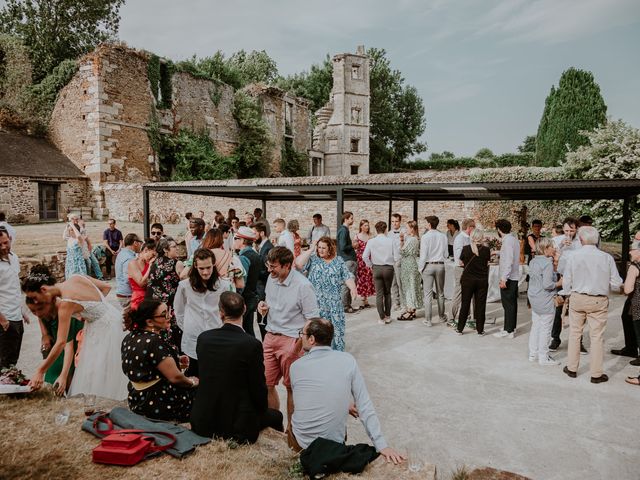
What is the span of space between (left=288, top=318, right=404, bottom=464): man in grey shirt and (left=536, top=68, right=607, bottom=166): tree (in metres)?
25.5

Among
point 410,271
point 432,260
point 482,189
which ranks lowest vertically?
point 410,271

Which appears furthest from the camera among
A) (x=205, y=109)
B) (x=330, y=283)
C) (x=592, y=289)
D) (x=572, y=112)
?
(x=205, y=109)

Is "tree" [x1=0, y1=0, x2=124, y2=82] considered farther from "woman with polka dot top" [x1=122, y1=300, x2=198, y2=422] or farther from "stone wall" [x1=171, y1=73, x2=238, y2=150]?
"woman with polka dot top" [x1=122, y1=300, x2=198, y2=422]

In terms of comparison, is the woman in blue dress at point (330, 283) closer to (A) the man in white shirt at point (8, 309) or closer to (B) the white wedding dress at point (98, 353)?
(B) the white wedding dress at point (98, 353)

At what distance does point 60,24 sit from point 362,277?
3373cm

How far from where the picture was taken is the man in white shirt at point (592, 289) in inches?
204

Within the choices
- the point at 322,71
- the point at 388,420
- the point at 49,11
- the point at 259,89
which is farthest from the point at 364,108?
the point at 388,420

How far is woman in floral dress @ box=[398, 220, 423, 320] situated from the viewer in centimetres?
841

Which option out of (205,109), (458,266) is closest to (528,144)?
(205,109)

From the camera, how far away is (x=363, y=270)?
9547mm

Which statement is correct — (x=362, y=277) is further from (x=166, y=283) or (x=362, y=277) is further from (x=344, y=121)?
(x=344, y=121)

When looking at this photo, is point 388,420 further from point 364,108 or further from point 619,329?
point 364,108

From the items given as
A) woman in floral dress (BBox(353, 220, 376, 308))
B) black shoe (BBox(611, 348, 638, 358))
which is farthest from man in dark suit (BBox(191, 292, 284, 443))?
woman in floral dress (BBox(353, 220, 376, 308))

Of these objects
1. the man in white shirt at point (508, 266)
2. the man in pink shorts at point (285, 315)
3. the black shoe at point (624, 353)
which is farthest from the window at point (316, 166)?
the man in pink shorts at point (285, 315)
